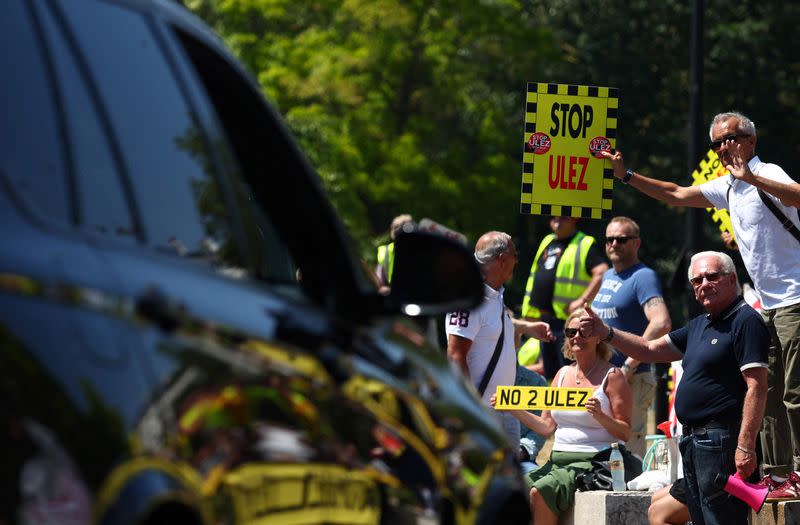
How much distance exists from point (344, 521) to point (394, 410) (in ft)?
1.02

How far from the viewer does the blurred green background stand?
121 feet

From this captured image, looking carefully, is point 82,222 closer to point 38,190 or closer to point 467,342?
point 38,190

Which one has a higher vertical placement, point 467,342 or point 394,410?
point 467,342

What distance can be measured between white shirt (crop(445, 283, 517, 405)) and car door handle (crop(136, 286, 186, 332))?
20.7 feet

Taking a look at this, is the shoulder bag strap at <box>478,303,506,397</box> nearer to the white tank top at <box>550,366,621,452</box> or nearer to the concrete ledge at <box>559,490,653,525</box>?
the white tank top at <box>550,366,621,452</box>

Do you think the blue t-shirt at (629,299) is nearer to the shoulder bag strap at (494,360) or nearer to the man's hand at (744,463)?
the shoulder bag strap at (494,360)

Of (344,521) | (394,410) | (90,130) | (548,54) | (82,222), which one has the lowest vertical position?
(344,521)

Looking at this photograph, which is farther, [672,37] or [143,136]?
[672,37]

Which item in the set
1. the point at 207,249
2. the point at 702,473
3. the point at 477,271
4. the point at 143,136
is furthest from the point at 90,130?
the point at 702,473

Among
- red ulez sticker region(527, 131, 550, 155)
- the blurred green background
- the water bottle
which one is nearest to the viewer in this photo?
the water bottle

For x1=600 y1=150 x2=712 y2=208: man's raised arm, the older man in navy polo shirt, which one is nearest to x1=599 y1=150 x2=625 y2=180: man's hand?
x1=600 y1=150 x2=712 y2=208: man's raised arm

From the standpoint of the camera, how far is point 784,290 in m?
8.30

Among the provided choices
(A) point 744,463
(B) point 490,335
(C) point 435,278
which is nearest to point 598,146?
A: (B) point 490,335

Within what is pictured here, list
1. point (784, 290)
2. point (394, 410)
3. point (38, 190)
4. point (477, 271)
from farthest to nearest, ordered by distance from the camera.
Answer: point (784, 290)
point (477, 271)
point (394, 410)
point (38, 190)
